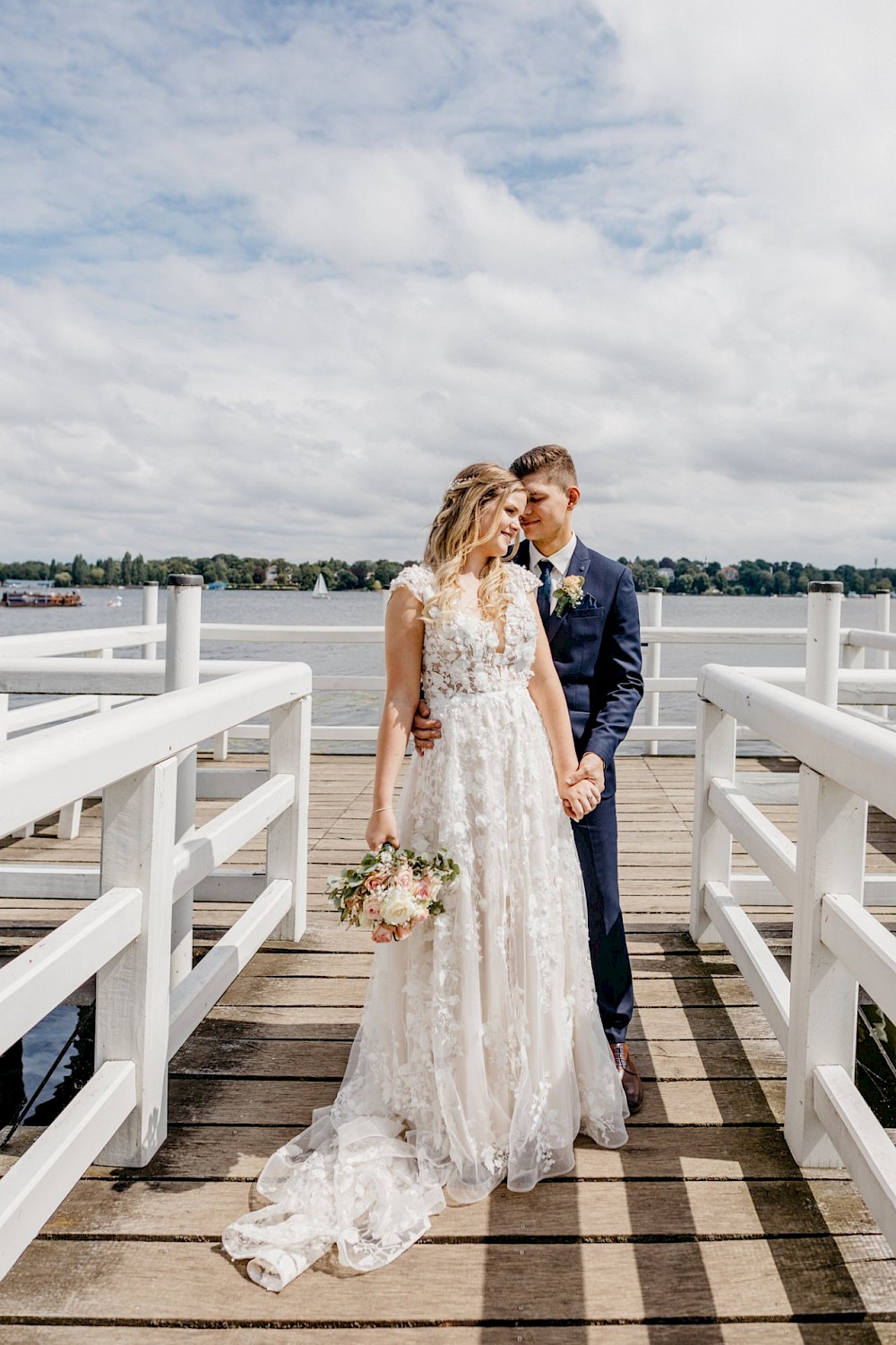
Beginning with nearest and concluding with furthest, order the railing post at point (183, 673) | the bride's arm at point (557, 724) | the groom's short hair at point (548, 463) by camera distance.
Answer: the bride's arm at point (557, 724) → the groom's short hair at point (548, 463) → the railing post at point (183, 673)

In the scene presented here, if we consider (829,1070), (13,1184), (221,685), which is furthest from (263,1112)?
(829,1070)

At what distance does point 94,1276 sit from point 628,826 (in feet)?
13.8

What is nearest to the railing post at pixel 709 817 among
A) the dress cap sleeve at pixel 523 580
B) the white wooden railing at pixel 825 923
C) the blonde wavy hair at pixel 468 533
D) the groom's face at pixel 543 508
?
the white wooden railing at pixel 825 923

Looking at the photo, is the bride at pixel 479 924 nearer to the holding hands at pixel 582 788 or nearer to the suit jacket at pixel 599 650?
the holding hands at pixel 582 788

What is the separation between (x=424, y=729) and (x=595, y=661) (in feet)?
1.87

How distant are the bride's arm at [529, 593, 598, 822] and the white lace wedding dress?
42 mm

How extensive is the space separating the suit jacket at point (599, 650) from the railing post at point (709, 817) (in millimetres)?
1049

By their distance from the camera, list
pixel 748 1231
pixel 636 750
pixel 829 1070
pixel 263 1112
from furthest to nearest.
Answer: pixel 636 750 < pixel 263 1112 < pixel 829 1070 < pixel 748 1231

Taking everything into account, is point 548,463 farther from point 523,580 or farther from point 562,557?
point 523,580

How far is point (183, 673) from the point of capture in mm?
2852

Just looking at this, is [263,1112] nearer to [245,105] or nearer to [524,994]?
[524,994]

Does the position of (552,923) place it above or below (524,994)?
above

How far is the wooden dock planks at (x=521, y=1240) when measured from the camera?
5.57 feet

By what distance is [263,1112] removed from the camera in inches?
97.3
